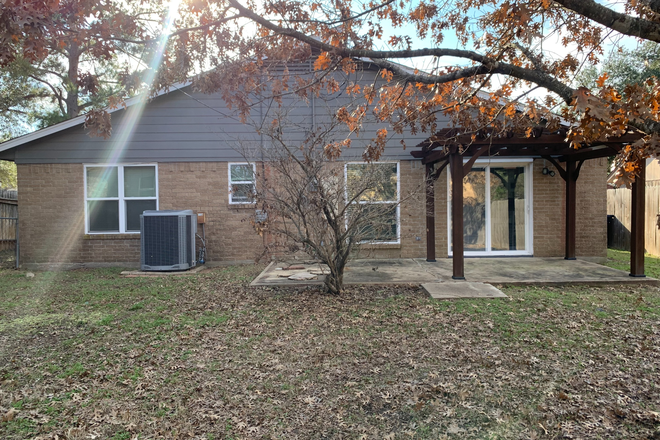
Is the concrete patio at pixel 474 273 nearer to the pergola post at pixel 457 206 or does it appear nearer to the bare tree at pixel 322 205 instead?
the pergola post at pixel 457 206

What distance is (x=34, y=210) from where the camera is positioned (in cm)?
1065

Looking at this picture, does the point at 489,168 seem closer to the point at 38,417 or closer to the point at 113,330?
the point at 113,330

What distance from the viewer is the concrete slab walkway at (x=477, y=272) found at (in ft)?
25.0

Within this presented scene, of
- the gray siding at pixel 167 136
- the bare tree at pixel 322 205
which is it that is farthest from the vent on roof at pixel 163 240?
the bare tree at pixel 322 205

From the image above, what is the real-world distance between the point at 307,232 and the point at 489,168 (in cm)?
608

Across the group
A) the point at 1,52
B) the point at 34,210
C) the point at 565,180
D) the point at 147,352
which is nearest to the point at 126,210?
the point at 34,210

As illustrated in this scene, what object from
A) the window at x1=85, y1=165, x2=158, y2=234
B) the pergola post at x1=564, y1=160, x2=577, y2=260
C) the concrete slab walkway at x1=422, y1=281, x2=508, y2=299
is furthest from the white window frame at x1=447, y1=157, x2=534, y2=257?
the window at x1=85, y1=165, x2=158, y2=234

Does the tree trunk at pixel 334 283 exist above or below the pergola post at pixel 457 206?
below

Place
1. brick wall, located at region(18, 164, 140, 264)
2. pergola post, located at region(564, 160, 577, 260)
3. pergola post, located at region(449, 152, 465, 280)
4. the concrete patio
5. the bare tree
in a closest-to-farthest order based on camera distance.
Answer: the bare tree
the concrete patio
pergola post, located at region(449, 152, 465, 280)
pergola post, located at region(564, 160, 577, 260)
brick wall, located at region(18, 164, 140, 264)

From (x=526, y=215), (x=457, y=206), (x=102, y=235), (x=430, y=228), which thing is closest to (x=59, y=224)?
(x=102, y=235)

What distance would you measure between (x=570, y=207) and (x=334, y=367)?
8403mm

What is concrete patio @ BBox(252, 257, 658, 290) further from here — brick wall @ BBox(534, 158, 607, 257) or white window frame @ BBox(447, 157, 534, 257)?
brick wall @ BBox(534, 158, 607, 257)

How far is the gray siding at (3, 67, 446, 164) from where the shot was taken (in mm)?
10555

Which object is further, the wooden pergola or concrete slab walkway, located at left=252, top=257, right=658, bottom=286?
concrete slab walkway, located at left=252, top=257, right=658, bottom=286
